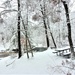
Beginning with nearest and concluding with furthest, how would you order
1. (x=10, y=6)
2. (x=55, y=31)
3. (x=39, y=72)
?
(x=39, y=72) → (x=10, y=6) → (x=55, y=31)

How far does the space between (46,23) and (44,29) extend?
804mm

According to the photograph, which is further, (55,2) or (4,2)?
(4,2)

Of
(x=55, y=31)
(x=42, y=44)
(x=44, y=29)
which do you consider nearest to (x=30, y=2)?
(x=44, y=29)

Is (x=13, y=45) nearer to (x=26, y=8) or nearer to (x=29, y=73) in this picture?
(x=26, y=8)

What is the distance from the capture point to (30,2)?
12.1 meters

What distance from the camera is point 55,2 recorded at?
9453 millimetres

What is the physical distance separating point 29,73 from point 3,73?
186 centimetres

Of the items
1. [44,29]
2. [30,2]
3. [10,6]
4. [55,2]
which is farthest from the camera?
[44,29]

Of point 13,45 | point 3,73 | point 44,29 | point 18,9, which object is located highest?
point 18,9

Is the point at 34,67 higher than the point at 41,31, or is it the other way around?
the point at 41,31

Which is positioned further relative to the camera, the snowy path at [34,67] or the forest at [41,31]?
the snowy path at [34,67]

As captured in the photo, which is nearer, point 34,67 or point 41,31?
point 34,67

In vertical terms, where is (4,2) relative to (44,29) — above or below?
above

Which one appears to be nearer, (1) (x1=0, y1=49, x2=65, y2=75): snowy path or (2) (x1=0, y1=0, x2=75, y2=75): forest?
(2) (x1=0, y1=0, x2=75, y2=75): forest
